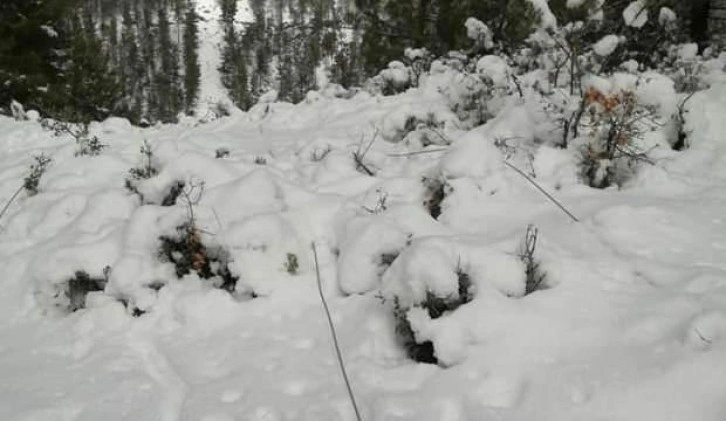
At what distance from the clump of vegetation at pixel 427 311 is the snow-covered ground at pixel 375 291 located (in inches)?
2.0

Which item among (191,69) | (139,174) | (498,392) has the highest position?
(498,392)

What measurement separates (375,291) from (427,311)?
42cm

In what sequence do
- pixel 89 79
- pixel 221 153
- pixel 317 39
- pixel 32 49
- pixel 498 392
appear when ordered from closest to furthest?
1. pixel 498 392
2. pixel 221 153
3. pixel 317 39
4. pixel 32 49
5. pixel 89 79

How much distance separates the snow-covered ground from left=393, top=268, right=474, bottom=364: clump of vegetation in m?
0.05

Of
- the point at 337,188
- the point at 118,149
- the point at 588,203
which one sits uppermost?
the point at 588,203

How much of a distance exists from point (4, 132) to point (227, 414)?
18.8 feet

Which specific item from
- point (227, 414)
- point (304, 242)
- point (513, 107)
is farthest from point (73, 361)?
point (513, 107)

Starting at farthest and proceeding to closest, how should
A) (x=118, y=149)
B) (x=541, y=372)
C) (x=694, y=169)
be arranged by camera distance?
(x=118, y=149) < (x=694, y=169) < (x=541, y=372)

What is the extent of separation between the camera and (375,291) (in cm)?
274

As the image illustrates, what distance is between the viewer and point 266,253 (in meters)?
2.98

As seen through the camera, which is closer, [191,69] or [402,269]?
[402,269]

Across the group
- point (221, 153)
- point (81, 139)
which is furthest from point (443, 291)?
point (81, 139)

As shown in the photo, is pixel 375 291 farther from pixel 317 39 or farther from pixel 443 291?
pixel 317 39

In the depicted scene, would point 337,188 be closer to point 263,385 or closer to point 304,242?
point 304,242
